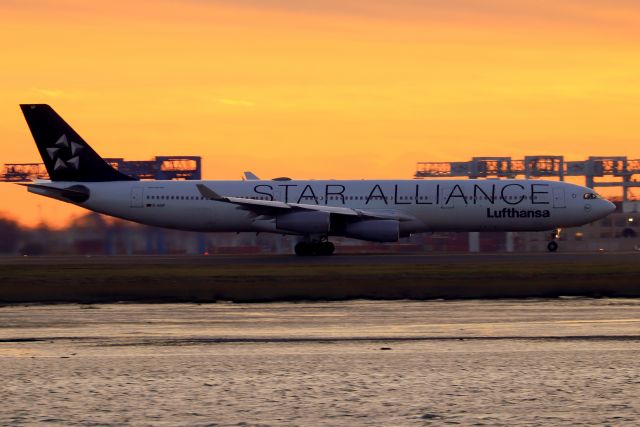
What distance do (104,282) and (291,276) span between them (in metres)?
6.44

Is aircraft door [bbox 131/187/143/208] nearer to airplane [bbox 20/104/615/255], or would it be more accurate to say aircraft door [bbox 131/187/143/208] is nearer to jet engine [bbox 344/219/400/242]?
airplane [bbox 20/104/615/255]

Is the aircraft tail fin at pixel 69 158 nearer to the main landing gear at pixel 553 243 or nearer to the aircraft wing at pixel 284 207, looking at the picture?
the aircraft wing at pixel 284 207

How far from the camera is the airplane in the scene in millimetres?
55625

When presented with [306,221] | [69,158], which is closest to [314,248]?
[306,221]

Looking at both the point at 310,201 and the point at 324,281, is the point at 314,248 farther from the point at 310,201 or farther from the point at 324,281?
the point at 324,281

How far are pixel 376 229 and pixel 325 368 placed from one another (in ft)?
130

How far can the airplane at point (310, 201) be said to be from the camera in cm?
5562

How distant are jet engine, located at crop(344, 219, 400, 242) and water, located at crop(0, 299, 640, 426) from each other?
3035cm

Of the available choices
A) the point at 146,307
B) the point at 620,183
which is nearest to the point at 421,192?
the point at 146,307

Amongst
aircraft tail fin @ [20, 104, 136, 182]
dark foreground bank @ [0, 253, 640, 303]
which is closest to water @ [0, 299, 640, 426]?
dark foreground bank @ [0, 253, 640, 303]

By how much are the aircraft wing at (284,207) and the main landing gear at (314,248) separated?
1.98 metres

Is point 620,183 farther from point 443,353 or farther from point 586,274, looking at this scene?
point 443,353

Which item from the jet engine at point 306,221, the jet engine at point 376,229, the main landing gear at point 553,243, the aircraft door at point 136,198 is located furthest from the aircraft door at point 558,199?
the aircraft door at point 136,198

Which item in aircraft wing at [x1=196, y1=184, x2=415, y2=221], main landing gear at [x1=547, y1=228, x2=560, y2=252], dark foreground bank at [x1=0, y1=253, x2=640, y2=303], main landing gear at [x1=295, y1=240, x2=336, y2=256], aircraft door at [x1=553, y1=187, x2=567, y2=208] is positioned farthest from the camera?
main landing gear at [x1=547, y1=228, x2=560, y2=252]
